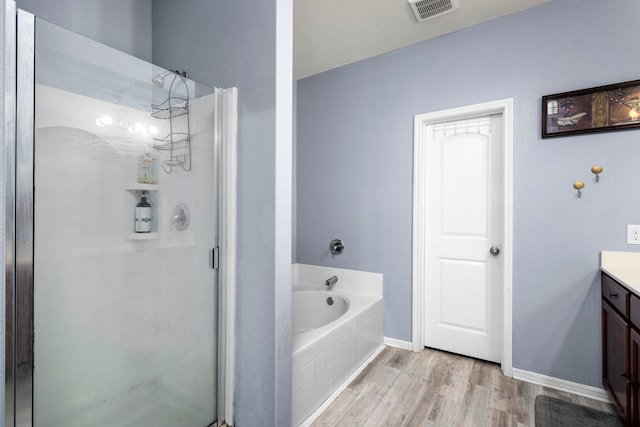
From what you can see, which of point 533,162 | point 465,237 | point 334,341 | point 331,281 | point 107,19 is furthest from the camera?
point 331,281

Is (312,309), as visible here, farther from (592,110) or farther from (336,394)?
(592,110)

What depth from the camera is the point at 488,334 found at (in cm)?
232

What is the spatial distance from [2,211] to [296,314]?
2260 mm

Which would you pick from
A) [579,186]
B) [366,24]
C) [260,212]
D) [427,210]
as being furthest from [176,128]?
[579,186]

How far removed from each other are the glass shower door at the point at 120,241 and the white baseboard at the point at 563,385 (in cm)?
200

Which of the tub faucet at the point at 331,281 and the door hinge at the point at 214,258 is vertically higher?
the door hinge at the point at 214,258

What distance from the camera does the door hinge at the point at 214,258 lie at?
5.08 feet

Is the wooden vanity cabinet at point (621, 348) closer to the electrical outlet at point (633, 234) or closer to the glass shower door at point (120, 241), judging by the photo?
the electrical outlet at point (633, 234)

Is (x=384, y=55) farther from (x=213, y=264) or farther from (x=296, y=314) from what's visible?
(x=296, y=314)

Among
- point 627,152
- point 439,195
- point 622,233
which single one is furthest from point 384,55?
point 622,233

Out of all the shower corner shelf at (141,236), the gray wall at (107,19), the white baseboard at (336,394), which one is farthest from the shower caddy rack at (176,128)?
the white baseboard at (336,394)

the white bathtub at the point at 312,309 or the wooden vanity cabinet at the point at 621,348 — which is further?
the white bathtub at the point at 312,309

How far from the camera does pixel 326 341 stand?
73.9 inches

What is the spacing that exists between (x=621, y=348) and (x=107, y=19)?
11.0ft
